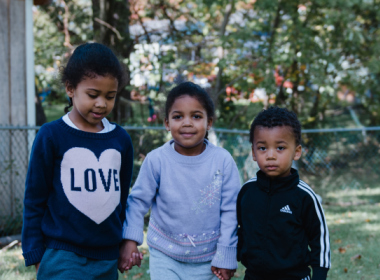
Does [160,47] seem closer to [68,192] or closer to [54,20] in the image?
[54,20]

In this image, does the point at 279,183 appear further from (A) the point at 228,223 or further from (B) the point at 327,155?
(B) the point at 327,155

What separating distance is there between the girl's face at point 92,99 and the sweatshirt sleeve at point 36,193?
209 millimetres

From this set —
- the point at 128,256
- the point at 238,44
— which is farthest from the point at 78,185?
the point at 238,44

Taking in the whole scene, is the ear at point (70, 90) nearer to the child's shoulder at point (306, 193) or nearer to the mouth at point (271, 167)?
the mouth at point (271, 167)

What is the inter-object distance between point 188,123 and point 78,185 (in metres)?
0.78

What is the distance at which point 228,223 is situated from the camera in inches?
98.7

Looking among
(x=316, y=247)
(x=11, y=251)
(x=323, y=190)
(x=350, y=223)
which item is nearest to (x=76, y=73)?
(x=316, y=247)

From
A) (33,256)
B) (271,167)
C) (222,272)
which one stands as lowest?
(222,272)

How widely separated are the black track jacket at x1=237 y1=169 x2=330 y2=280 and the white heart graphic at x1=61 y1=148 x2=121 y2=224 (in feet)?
2.77

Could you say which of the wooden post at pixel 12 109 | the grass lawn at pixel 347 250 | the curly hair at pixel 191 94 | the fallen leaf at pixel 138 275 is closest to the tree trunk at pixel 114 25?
the wooden post at pixel 12 109

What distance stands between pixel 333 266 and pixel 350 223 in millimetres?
2088

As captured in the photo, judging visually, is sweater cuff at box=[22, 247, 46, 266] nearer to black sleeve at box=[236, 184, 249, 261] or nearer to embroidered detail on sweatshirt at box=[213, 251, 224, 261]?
embroidered detail on sweatshirt at box=[213, 251, 224, 261]

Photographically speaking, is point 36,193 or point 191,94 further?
point 191,94

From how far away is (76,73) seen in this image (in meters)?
2.23
